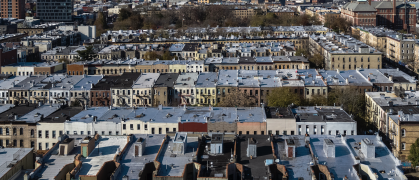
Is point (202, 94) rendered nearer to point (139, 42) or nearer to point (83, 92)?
point (83, 92)

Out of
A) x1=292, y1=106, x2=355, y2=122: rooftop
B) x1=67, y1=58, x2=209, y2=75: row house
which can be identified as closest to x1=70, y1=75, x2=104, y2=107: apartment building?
x1=67, y1=58, x2=209, y2=75: row house

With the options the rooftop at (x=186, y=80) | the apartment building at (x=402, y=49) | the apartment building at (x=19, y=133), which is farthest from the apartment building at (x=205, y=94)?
the apartment building at (x=402, y=49)

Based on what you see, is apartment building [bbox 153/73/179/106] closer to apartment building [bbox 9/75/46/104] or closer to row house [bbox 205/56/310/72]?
apartment building [bbox 9/75/46/104]

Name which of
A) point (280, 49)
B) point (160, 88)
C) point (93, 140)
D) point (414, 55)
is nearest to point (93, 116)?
point (93, 140)

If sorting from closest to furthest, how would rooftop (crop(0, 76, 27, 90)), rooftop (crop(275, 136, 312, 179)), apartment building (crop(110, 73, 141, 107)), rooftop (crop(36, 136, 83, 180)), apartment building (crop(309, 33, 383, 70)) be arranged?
1. rooftop (crop(275, 136, 312, 179))
2. rooftop (crop(36, 136, 83, 180))
3. apartment building (crop(110, 73, 141, 107))
4. rooftop (crop(0, 76, 27, 90))
5. apartment building (crop(309, 33, 383, 70))

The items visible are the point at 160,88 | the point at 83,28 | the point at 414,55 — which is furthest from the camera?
Result: the point at 83,28

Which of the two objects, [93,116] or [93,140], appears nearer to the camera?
[93,140]

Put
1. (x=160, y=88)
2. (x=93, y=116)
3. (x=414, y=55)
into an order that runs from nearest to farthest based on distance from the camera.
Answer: (x=93, y=116) < (x=160, y=88) < (x=414, y=55)

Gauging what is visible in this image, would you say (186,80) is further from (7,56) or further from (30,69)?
(7,56)

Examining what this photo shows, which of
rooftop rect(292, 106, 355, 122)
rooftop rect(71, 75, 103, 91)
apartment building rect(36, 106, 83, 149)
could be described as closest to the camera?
rooftop rect(292, 106, 355, 122)
